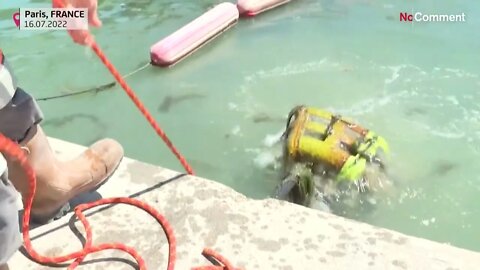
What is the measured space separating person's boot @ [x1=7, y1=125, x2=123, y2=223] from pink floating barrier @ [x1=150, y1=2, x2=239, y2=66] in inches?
110

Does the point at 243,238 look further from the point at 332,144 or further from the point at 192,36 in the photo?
the point at 192,36

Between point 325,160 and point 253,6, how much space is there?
11.5ft

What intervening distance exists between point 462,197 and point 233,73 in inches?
98.6

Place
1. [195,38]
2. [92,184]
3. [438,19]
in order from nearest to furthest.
→ [92,184] < [195,38] < [438,19]

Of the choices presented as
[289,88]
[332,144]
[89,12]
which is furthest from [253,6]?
[89,12]

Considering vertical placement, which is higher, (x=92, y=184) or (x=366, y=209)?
(x=92, y=184)

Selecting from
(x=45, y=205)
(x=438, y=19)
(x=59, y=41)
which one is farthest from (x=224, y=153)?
(x=438, y=19)

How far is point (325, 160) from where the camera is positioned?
314 centimetres

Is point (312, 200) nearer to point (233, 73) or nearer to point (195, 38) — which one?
point (233, 73)

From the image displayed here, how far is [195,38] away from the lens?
5.51 metres

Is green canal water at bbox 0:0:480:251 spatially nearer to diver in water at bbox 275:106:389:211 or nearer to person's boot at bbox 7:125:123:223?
diver in water at bbox 275:106:389:211

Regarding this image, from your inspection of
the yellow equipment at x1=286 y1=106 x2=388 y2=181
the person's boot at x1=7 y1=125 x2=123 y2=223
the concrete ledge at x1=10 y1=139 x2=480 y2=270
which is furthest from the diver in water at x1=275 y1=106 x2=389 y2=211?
the person's boot at x1=7 y1=125 x2=123 y2=223

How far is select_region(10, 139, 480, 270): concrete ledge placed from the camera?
201cm

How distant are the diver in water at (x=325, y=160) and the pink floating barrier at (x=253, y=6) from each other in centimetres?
308
